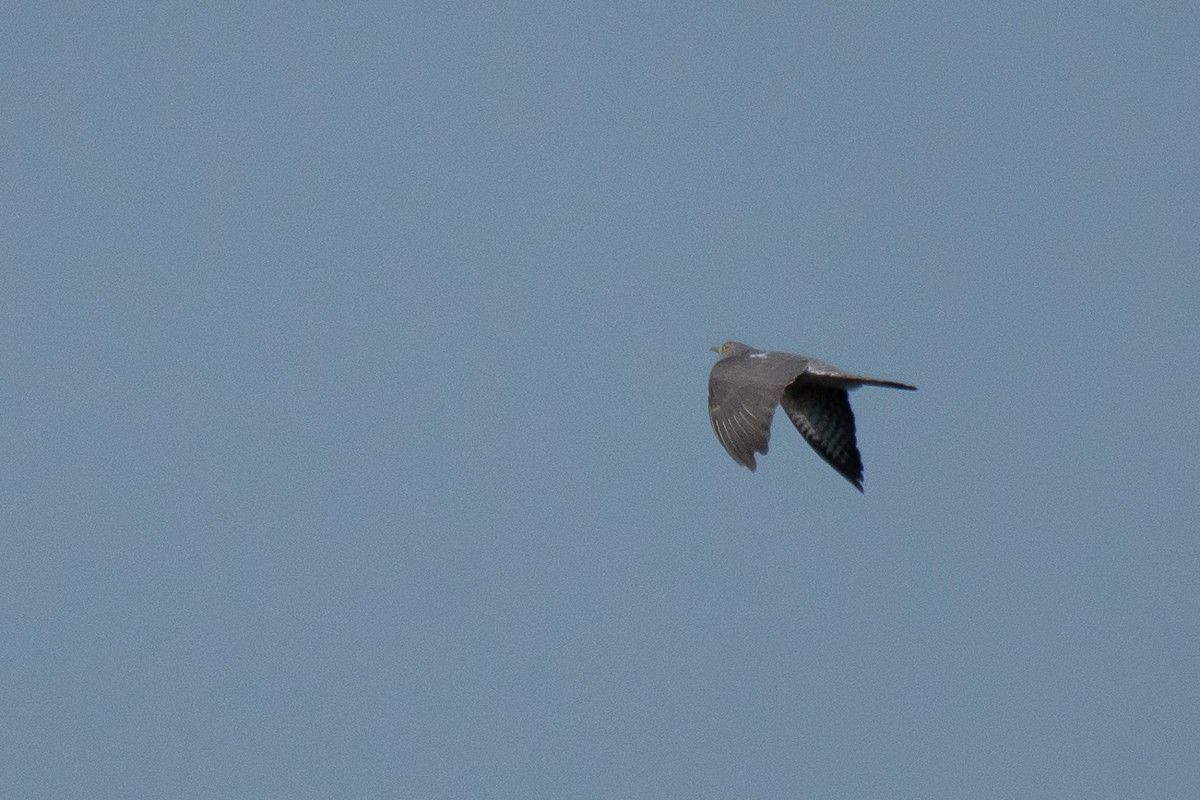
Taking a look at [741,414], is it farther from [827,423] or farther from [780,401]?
[827,423]

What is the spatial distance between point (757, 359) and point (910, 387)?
163cm

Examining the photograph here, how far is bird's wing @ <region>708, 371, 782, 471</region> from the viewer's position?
22172 millimetres

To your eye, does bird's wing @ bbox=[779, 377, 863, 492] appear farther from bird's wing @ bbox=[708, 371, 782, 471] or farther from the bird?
bird's wing @ bbox=[708, 371, 782, 471]

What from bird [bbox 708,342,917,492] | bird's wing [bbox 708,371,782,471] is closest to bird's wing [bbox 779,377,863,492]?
bird [bbox 708,342,917,492]

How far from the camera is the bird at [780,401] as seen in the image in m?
22.4

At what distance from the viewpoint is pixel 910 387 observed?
23547 millimetres

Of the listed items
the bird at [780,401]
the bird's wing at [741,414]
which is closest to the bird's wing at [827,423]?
the bird at [780,401]

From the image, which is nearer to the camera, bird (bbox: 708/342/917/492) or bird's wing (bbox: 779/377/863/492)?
bird (bbox: 708/342/917/492)

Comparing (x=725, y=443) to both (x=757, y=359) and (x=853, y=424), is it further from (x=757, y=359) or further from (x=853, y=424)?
(x=853, y=424)

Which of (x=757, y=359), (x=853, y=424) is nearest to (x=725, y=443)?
(x=757, y=359)

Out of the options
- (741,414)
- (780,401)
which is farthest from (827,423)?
(741,414)

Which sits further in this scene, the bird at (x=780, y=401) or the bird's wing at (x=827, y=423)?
the bird's wing at (x=827, y=423)

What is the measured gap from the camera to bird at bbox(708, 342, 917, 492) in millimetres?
22391

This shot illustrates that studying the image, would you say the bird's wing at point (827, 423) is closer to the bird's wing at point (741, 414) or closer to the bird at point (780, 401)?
the bird at point (780, 401)
